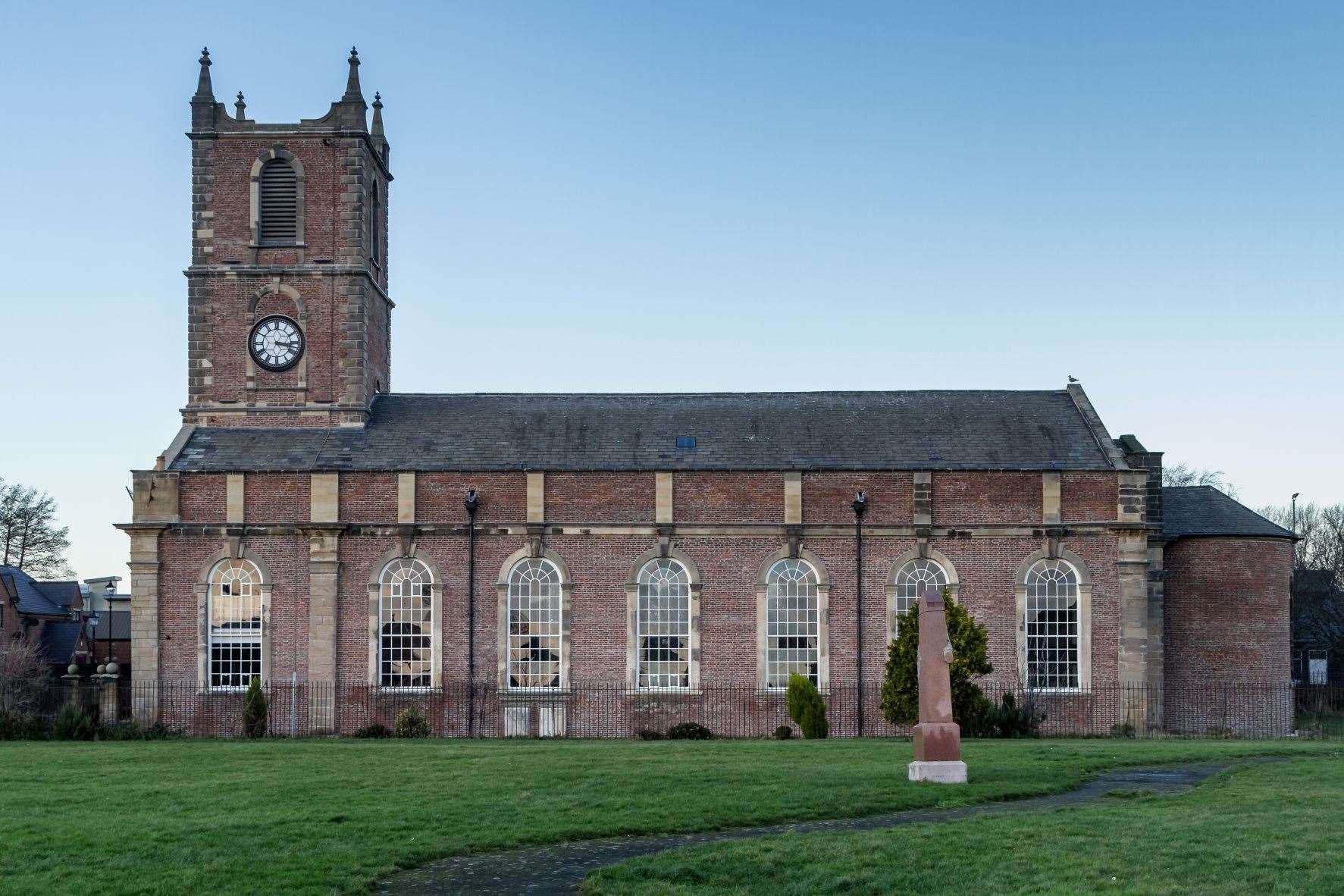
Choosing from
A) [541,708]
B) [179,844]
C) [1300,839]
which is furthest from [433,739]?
[1300,839]

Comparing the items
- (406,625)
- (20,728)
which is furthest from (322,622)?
(20,728)

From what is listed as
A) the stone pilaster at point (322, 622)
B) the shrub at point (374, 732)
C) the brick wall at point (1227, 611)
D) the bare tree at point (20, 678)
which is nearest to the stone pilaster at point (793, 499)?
the brick wall at point (1227, 611)

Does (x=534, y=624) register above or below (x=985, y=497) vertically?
below

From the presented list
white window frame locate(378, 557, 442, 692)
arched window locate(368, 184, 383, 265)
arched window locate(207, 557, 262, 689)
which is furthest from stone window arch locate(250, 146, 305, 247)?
white window frame locate(378, 557, 442, 692)

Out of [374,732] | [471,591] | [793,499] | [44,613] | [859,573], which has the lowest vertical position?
[374,732]

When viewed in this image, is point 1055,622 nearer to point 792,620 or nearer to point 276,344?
point 792,620

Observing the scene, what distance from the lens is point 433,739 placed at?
31781 millimetres

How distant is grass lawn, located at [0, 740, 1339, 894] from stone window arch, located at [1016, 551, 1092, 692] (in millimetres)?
8722

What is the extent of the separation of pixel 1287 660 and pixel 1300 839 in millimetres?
25855

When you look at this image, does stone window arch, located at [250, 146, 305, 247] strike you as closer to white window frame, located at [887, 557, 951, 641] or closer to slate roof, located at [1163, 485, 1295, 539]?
white window frame, located at [887, 557, 951, 641]

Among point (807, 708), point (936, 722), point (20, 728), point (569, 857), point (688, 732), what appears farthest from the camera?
point (688, 732)

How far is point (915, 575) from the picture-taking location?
1469 inches

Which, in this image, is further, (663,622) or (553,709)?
(663,622)

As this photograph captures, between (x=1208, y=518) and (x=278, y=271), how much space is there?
26.7m
